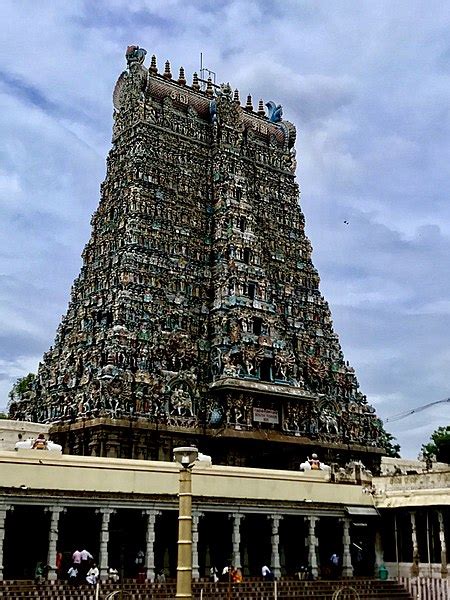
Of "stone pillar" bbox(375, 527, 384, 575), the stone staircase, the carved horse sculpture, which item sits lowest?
the stone staircase

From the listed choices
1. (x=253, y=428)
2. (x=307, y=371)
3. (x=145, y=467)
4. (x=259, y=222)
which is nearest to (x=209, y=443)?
(x=253, y=428)

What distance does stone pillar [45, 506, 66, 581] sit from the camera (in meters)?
29.1

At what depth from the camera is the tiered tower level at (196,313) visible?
4644 cm

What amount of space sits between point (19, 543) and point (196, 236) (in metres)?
26.4

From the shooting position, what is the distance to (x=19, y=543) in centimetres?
3253

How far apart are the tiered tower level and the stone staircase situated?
47.1ft

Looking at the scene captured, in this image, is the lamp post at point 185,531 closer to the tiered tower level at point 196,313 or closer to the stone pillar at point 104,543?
the stone pillar at point 104,543

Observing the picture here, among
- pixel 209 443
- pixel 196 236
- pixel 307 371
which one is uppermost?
pixel 196 236

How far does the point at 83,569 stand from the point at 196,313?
2272 cm

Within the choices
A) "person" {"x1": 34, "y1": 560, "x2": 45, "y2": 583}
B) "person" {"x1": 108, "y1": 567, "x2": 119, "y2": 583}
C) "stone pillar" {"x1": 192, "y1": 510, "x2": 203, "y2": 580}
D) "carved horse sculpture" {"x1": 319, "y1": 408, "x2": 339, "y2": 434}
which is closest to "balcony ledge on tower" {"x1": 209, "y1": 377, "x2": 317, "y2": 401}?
"carved horse sculpture" {"x1": 319, "y1": 408, "x2": 339, "y2": 434}

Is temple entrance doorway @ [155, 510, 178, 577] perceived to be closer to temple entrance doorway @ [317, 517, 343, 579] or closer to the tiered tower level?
temple entrance doorway @ [317, 517, 343, 579]

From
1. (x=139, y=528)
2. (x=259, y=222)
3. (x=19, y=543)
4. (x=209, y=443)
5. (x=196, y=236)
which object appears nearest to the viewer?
Answer: (x=19, y=543)

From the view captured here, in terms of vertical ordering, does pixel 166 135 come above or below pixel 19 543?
above

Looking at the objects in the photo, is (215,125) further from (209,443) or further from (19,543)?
(19,543)
